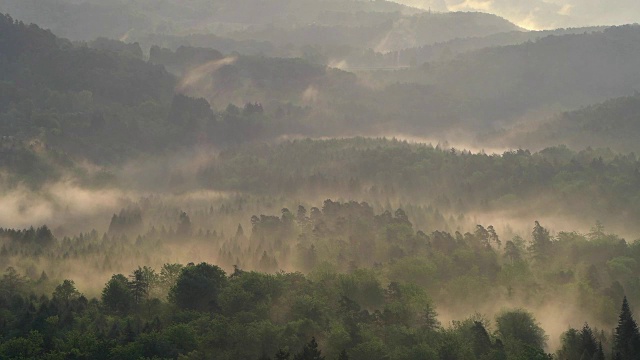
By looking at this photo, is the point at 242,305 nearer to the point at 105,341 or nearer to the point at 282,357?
the point at 105,341

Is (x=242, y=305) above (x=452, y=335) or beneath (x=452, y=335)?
above

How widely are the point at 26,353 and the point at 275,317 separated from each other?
69.8m

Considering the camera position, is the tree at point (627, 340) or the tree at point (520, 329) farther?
the tree at point (520, 329)

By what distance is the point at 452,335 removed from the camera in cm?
17550

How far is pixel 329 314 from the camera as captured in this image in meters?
196

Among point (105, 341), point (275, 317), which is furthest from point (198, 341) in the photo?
point (275, 317)

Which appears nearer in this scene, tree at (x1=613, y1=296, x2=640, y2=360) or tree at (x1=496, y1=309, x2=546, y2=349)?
tree at (x1=613, y1=296, x2=640, y2=360)

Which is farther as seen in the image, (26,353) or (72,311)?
(72,311)

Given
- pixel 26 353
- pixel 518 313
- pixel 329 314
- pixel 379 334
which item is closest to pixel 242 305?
pixel 329 314

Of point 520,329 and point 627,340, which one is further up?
point 520,329

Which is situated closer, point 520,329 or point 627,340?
point 627,340

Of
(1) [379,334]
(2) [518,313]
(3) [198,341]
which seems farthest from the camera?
(2) [518,313]

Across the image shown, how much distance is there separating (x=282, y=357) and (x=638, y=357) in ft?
281

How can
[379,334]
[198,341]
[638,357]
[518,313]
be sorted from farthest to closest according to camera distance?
[518,313] < [379,334] < [198,341] < [638,357]
